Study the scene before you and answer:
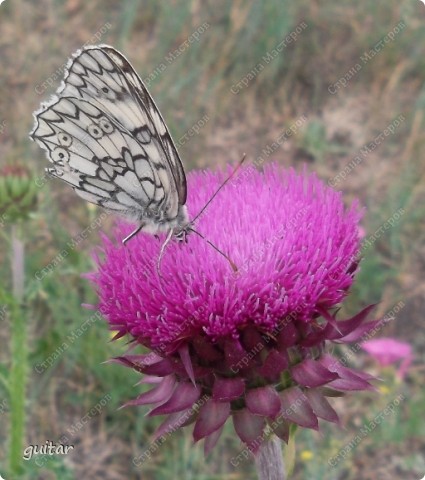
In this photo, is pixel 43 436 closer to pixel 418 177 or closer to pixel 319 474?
pixel 319 474

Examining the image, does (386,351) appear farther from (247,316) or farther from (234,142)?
(234,142)

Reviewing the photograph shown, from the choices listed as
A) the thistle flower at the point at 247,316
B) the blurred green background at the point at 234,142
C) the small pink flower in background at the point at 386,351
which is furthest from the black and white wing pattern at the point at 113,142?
the small pink flower in background at the point at 386,351

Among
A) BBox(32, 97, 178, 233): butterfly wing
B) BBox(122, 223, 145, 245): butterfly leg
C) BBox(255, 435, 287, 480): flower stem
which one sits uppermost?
BBox(32, 97, 178, 233): butterfly wing

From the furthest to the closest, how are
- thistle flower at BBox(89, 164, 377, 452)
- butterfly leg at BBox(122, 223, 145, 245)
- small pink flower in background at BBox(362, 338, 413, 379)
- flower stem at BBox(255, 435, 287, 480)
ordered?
small pink flower in background at BBox(362, 338, 413, 379)
butterfly leg at BBox(122, 223, 145, 245)
flower stem at BBox(255, 435, 287, 480)
thistle flower at BBox(89, 164, 377, 452)

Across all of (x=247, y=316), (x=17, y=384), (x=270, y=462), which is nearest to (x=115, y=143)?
(x=247, y=316)

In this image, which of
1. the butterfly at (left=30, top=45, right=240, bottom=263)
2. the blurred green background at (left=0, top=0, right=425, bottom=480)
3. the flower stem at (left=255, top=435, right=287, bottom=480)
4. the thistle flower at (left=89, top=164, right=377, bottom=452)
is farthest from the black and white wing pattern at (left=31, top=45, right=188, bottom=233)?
the blurred green background at (left=0, top=0, right=425, bottom=480)

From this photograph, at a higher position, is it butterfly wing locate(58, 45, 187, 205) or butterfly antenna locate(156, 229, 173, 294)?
butterfly wing locate(58, 45, 187, 205)

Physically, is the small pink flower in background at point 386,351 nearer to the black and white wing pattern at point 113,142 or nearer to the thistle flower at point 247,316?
the thistle flower at point 247,316

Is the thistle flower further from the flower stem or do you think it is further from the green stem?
the green stem
